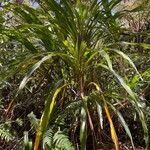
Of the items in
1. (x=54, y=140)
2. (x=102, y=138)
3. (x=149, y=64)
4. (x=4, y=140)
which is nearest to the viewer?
(x=54, y=140)

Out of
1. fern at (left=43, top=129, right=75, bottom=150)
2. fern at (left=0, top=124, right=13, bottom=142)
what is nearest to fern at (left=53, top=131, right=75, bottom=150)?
fern at (left=43, top=129, right=75, bottom=150)

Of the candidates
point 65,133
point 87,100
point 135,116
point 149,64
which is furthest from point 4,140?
point 149,64

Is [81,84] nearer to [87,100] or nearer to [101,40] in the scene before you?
[87,100]

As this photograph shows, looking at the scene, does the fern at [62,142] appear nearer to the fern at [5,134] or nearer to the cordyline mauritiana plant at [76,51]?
the cordyline mauritiana plant at [76,51]

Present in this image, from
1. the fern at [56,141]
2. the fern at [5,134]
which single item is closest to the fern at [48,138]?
the fern at [56,141]

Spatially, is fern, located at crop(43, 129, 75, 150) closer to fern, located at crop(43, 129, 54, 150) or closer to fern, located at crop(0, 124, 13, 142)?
fern, located at crop(43, 129, 54, 150)

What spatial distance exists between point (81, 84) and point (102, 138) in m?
0.32

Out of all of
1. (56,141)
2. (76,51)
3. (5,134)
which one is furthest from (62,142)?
(76,51)

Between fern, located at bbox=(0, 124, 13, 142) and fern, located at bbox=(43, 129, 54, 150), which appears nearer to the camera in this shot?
fern, located at bbox=(43, 129, 54, 150)

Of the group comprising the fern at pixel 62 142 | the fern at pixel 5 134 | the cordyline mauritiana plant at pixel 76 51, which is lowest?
the fern at pixel 62 142

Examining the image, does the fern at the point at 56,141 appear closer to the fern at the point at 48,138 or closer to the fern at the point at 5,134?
the fern at the point at 48,138

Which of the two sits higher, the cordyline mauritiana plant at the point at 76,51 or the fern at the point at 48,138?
the cordyline mauritiana plant at the point at 76,51

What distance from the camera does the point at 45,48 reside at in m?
2.68

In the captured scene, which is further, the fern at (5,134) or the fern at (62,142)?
the fern at (5,134)
